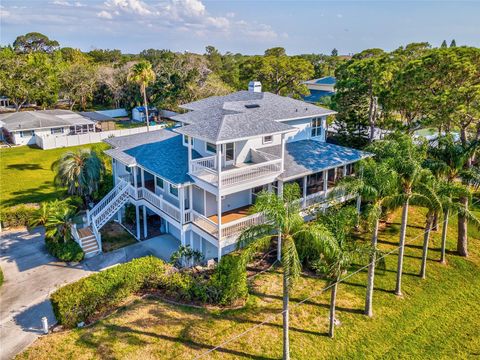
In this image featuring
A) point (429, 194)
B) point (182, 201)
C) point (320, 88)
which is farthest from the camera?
point (320, 88)

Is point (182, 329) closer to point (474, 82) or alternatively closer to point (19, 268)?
point (19, 268)

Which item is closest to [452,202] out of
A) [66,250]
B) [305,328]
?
[305,328]

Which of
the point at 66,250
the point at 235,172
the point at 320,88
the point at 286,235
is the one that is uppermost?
the point at 320,88

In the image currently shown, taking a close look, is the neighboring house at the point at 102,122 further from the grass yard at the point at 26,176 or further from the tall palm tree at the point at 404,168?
the tall palm tree at the point at 404,168

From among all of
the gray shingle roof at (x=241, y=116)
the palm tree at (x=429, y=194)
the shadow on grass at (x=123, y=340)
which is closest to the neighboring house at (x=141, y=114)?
the gray shingle roof at (x=241, y=116)

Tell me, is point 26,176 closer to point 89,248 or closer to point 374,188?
point 89,248

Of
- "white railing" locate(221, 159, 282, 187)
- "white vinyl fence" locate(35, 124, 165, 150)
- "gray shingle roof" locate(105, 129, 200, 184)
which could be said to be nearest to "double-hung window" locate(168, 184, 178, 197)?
"gray shingle roof" locate(105, 129, 200, 184)
